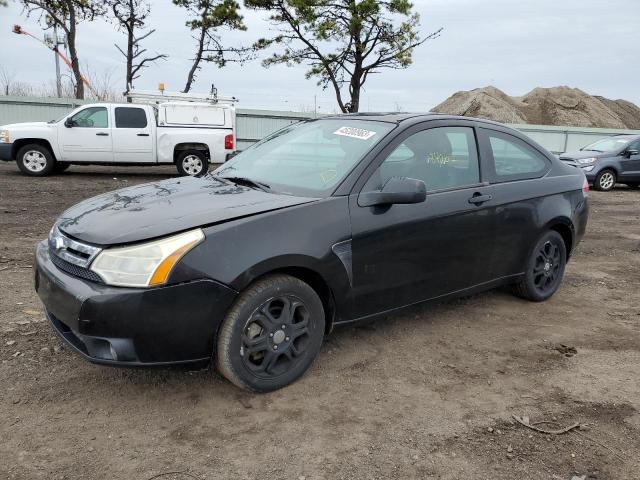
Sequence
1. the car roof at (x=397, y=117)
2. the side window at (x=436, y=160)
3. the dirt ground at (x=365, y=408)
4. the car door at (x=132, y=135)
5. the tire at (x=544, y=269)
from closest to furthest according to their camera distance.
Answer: the dirt ground at (x=365, y=408) → the side window at (x=436, y=160) → the car roof at (x=397, y=117) → the tire at (x=544, y=269) → the car door at (x=132, y=135)

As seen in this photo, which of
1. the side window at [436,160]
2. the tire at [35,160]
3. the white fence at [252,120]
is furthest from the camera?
the white fence at [252,120]

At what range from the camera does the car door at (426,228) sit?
11.0ft

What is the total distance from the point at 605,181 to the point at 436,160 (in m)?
12.9

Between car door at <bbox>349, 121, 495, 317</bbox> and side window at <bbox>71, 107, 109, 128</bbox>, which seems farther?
side window at <bbox>71, 107, 109, 128</bbox>

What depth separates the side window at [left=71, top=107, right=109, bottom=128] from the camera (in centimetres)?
1266

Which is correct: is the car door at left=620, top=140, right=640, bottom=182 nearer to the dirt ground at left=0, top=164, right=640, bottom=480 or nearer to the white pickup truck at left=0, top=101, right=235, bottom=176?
the white pickup truck at left=0, top=101, right=235, bottom=176

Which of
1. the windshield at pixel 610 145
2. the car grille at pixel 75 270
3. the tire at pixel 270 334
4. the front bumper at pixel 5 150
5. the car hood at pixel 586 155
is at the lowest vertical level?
the tire at pixel 270 334

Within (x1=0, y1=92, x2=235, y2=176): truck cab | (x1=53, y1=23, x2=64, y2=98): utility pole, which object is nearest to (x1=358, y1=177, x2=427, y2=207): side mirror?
(x1=0, y1=92, x2=235, y2=176): truck cab

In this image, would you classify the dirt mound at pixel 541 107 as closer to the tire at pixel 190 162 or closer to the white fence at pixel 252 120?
the white fence at pixel 252 120

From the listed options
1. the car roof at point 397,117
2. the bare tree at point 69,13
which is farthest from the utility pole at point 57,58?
the car roof at point 397,117

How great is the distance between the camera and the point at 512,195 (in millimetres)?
4238

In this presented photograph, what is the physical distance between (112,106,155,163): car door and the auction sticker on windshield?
1038 cm

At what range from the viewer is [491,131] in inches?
171

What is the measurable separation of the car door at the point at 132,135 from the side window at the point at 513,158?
34.5 ft
